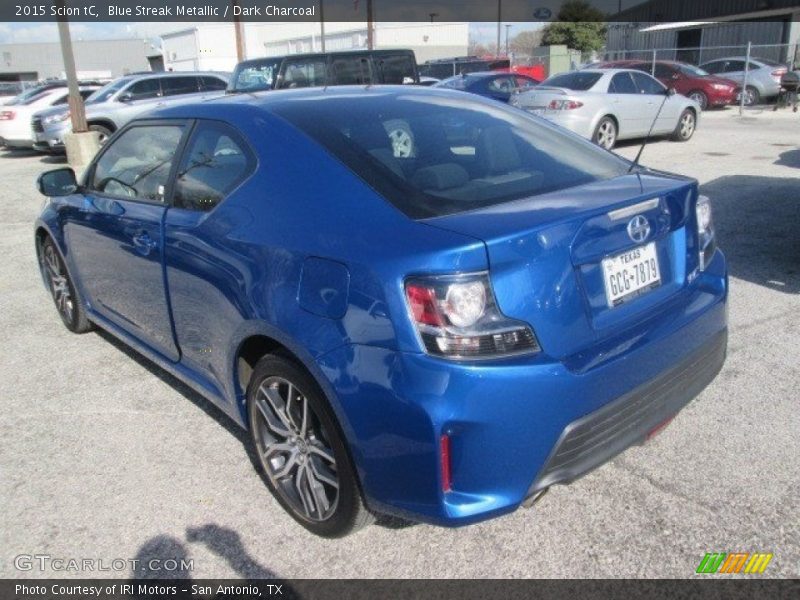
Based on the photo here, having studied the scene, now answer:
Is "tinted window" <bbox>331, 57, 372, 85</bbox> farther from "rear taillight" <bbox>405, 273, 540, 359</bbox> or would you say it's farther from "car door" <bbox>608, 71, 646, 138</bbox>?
"rear taillight" <bbox>405, 273, 540, 359</bbox>

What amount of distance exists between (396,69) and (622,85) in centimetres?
423

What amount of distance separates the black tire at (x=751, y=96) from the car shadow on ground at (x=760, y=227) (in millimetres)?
13851

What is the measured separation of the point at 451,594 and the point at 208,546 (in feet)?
3.17

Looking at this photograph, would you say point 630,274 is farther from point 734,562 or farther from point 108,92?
point 108,92

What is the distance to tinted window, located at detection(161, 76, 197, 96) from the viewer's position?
15.4 metres

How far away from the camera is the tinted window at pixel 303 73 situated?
1191 centimetres

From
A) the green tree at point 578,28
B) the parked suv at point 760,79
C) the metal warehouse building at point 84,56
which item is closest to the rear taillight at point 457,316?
the parked suv at point 760,79

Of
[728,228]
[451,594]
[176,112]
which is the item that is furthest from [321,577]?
[728,228]

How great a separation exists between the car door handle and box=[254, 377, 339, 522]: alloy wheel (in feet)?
3.36

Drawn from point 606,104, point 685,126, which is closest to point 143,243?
point 606,104

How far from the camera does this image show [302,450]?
265 cm

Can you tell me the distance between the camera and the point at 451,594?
2.36m

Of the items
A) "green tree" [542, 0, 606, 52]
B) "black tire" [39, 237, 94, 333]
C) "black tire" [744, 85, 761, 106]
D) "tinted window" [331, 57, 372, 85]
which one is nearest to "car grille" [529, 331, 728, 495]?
"black tire" [39, 237, 94, 333]

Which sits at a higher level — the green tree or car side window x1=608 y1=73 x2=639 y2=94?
the green tree
